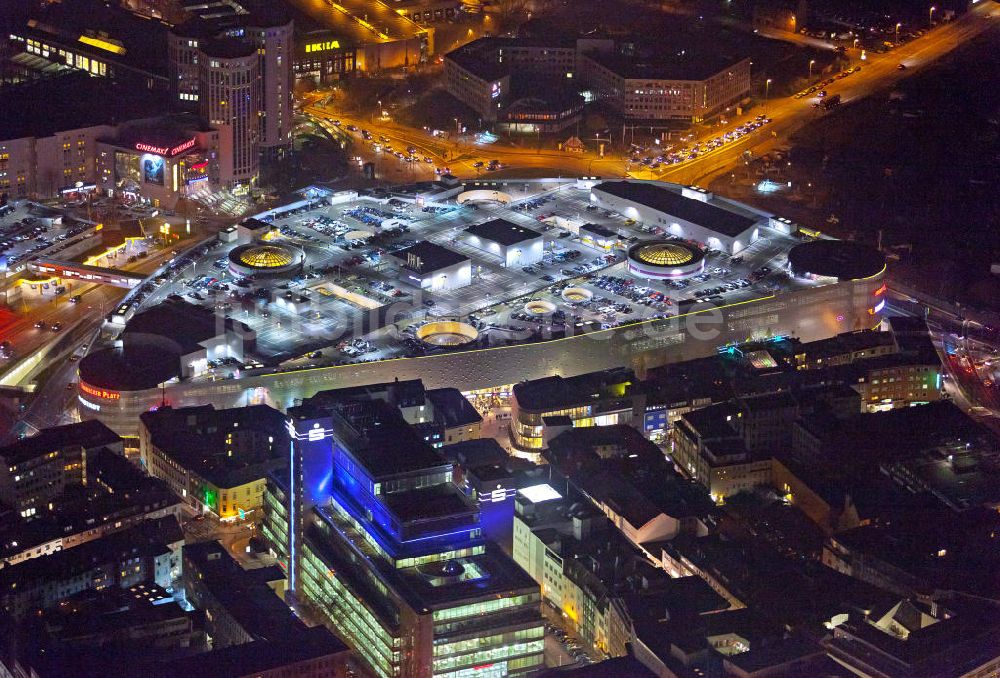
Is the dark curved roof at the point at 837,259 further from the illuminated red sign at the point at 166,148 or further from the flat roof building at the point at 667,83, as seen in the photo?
the illuminated red sign at the point at 166,148

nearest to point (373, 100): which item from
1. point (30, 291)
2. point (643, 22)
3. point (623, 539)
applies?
point (643, 22)

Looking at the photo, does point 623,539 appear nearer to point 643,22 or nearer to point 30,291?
point 30,291

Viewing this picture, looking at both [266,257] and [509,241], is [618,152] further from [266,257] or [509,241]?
[266,257]

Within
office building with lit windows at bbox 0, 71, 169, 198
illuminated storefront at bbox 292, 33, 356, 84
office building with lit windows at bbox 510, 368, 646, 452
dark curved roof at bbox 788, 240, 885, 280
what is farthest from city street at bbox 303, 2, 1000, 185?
office building with lit windows at bbox 510, 368, 646, 452

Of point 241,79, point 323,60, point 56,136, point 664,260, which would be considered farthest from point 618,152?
point 56,136

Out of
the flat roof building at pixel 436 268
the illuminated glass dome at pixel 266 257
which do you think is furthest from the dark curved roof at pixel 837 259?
the illuminated glass dome at pixel 266 257

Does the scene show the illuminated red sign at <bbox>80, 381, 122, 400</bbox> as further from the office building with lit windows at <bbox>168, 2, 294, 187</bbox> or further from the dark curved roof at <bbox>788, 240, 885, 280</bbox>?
the dark curved roof at <bbox>788, 240, 885, 280</bbox>
